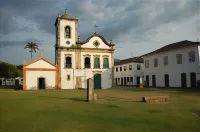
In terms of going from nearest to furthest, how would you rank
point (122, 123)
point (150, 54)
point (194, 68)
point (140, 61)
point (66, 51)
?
point (122, 123) → point (194, 68) → point (66, 51) → point (150, 54) → point (140, 61)

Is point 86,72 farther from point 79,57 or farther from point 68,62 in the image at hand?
point 68,62

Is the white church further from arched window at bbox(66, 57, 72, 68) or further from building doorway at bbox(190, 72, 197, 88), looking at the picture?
building doorway at bbox(190, 72, 197, 88)

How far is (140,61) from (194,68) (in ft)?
66.9

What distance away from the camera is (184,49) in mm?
27000

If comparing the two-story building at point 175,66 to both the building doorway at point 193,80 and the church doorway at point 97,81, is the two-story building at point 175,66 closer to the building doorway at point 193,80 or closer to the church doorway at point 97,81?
the building doorway at point 193,80

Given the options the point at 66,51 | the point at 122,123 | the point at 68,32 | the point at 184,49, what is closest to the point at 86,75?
the point at 66,51

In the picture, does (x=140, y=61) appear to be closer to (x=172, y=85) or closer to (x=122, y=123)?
(x=172, y=85)

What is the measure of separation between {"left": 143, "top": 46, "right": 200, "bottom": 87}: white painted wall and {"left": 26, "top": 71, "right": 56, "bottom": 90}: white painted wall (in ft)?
53.7

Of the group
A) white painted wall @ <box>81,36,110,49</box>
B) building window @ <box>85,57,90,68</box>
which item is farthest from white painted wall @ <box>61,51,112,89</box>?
white painted wall @ <box>81,36,110,49</box>

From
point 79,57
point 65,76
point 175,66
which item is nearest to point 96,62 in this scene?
point 79,57

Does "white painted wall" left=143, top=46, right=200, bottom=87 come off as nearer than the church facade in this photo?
Yes

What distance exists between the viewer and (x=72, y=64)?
3050cm

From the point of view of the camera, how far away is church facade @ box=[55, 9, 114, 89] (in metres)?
30.1

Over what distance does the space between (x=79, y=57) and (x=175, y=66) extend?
565 inches
